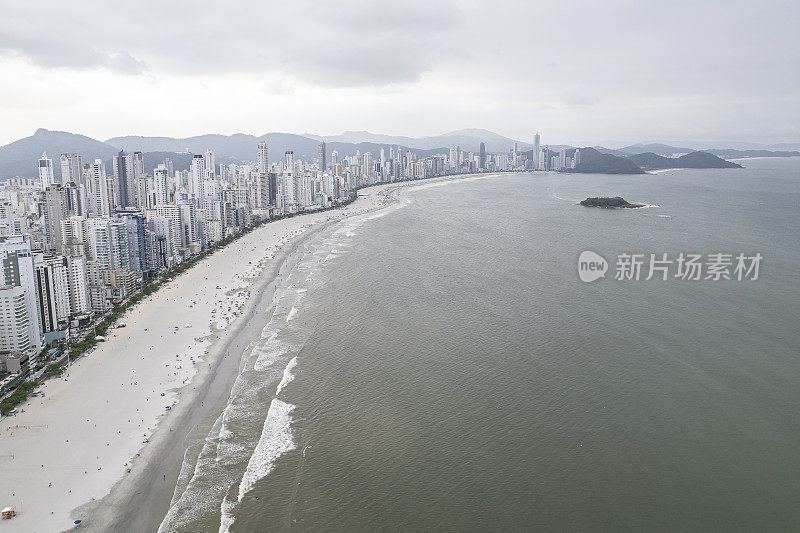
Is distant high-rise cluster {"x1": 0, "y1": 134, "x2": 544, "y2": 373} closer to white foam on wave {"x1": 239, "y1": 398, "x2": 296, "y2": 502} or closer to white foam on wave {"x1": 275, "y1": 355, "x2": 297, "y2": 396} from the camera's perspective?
white foam on wave {"x1": 275, "y1": 355, "x2": 297, "y2": 396}

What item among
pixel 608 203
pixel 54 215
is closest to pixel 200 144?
pixel 54 215

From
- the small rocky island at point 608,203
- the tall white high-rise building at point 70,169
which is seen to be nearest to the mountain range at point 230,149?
the tall white high-rise building at point 70,169

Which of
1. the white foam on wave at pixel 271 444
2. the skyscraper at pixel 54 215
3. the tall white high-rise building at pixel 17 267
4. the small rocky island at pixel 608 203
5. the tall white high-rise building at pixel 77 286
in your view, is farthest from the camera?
the small rocky island at pixel 608 203

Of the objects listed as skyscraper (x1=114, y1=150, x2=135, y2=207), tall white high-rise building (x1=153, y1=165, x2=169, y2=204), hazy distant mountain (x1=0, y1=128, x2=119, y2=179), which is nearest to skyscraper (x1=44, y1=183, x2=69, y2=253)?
tall white high-rise building (x1=153, y1=165, x2=169, y2=204)

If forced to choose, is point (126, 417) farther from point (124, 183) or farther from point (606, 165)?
point (606, 165)

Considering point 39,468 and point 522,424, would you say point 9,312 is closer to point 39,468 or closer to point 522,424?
point 39,468

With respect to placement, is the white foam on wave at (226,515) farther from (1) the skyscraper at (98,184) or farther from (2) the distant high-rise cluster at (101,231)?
(1) the skyscraper at (98,184)

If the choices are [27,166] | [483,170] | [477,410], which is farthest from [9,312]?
[483,170]
